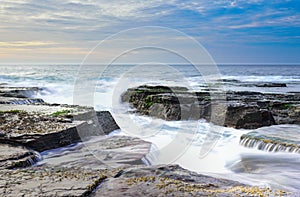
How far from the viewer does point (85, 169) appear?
16.8 feet

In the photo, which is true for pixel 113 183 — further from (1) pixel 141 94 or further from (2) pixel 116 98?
(2) pixel 116 98

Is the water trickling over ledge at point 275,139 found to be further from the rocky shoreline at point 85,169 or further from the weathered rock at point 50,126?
the weathered rock at point 50,126

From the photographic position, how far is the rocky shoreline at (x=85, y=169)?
3.93 meters

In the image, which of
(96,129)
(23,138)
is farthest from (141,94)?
(23,138)

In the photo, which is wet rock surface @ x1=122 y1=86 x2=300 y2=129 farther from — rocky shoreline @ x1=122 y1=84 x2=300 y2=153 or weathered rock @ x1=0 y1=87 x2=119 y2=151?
weathered rock @ x1=0 y1=87 x2=119 y2=151

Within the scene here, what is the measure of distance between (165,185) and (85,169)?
1656mm

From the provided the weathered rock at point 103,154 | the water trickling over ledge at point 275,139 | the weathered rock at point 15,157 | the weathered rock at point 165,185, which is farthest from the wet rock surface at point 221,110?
the weathered rock at point 15,157

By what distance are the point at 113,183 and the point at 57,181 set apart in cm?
80

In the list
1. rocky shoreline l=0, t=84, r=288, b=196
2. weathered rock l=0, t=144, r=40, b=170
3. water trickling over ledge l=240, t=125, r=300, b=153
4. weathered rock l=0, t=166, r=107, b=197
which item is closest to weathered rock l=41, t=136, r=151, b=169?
rocky shoreline l=0, t=84, r=288, b=196

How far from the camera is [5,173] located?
4.64 metres

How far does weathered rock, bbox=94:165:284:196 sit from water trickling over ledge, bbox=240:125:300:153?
3570 mm

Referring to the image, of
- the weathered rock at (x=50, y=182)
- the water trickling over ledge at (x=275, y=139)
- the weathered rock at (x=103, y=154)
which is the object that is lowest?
the water trickling over ledge at (x=275, y=139)

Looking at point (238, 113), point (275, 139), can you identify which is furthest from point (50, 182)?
point (238, 113)

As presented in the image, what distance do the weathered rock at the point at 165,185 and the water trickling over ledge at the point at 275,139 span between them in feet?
11.7
